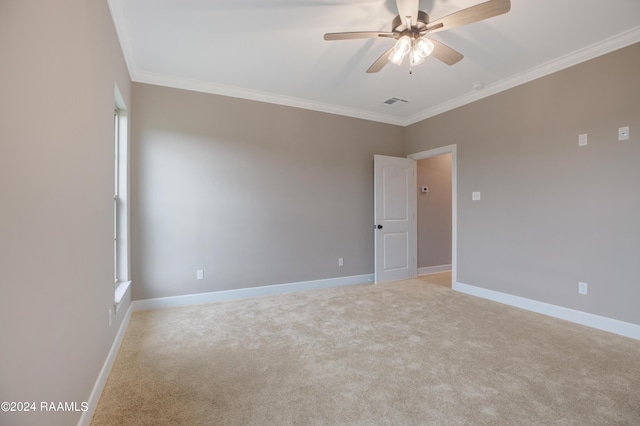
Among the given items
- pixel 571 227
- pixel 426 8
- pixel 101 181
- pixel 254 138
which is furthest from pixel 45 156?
pixel 571 227

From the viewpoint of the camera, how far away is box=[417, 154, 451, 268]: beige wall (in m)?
5.44

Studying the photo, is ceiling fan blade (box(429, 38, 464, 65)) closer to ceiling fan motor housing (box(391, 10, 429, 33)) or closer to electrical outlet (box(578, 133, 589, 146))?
ceiling fan motor housing (box(391, 10, 429, 33))

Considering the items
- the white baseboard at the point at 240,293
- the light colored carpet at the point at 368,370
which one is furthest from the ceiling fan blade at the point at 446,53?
the white baseboard at the point at 240,293

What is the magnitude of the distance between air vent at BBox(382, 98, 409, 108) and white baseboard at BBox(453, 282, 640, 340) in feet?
9.31

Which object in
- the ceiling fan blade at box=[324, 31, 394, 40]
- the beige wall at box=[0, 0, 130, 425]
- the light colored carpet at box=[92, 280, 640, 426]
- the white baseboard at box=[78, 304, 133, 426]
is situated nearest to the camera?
the beige wall at box=[0, 0, 130, 425]

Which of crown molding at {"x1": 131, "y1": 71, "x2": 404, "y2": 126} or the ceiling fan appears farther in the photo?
crown molding at {"x1": 131, "y1": 71, "x2": 404, "y2": 126}

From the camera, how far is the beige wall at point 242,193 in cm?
351

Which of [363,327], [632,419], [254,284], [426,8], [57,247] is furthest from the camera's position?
[254,284]

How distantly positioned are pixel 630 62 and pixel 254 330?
4359mm

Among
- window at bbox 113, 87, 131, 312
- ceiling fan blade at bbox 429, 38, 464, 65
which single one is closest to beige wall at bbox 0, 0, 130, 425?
window at bbox 113, 87, 131, 312

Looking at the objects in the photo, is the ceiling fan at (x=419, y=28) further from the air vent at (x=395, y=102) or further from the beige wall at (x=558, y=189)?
the air vent at (x=395, y=102)

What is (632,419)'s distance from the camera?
1.60 metres

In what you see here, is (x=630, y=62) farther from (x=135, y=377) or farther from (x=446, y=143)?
(x=135, y=377)

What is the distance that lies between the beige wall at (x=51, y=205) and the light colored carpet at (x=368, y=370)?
48 cm
